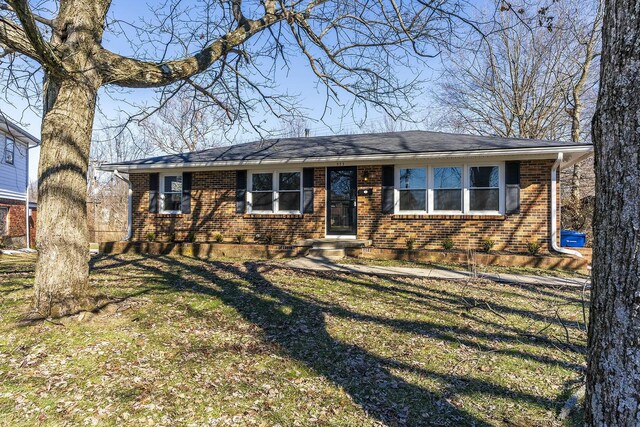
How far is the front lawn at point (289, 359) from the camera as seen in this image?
8.84 feet

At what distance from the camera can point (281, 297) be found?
561cm

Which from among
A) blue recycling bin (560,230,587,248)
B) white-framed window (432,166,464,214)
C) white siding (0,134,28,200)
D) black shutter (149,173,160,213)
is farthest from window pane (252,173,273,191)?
white siding (0,134,28,200)

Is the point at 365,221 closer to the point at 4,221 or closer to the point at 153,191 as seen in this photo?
the point at 153,191

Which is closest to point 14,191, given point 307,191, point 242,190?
point 242,190

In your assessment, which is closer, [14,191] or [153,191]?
[153,191]

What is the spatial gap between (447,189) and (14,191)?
55.9ft

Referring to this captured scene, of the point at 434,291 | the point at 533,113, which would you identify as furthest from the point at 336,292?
the point at 533,113

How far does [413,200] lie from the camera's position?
1016cm

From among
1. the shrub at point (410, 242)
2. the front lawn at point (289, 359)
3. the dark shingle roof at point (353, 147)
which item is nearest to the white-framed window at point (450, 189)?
the dark shingle roof at point (353, 147)

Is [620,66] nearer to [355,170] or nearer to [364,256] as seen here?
[364,256]

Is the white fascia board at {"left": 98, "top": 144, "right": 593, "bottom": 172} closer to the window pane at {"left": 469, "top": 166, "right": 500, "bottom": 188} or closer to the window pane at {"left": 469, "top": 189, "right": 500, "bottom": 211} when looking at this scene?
the window pane at {"left": 469, "top": 166, "right": 500, "bottom": 188}

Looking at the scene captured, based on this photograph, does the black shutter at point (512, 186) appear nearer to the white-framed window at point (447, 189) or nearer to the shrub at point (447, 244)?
the white-framed window at point (447, 189)

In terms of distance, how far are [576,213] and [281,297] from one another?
46.2 feet

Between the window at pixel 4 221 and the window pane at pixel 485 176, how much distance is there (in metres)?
17.2
